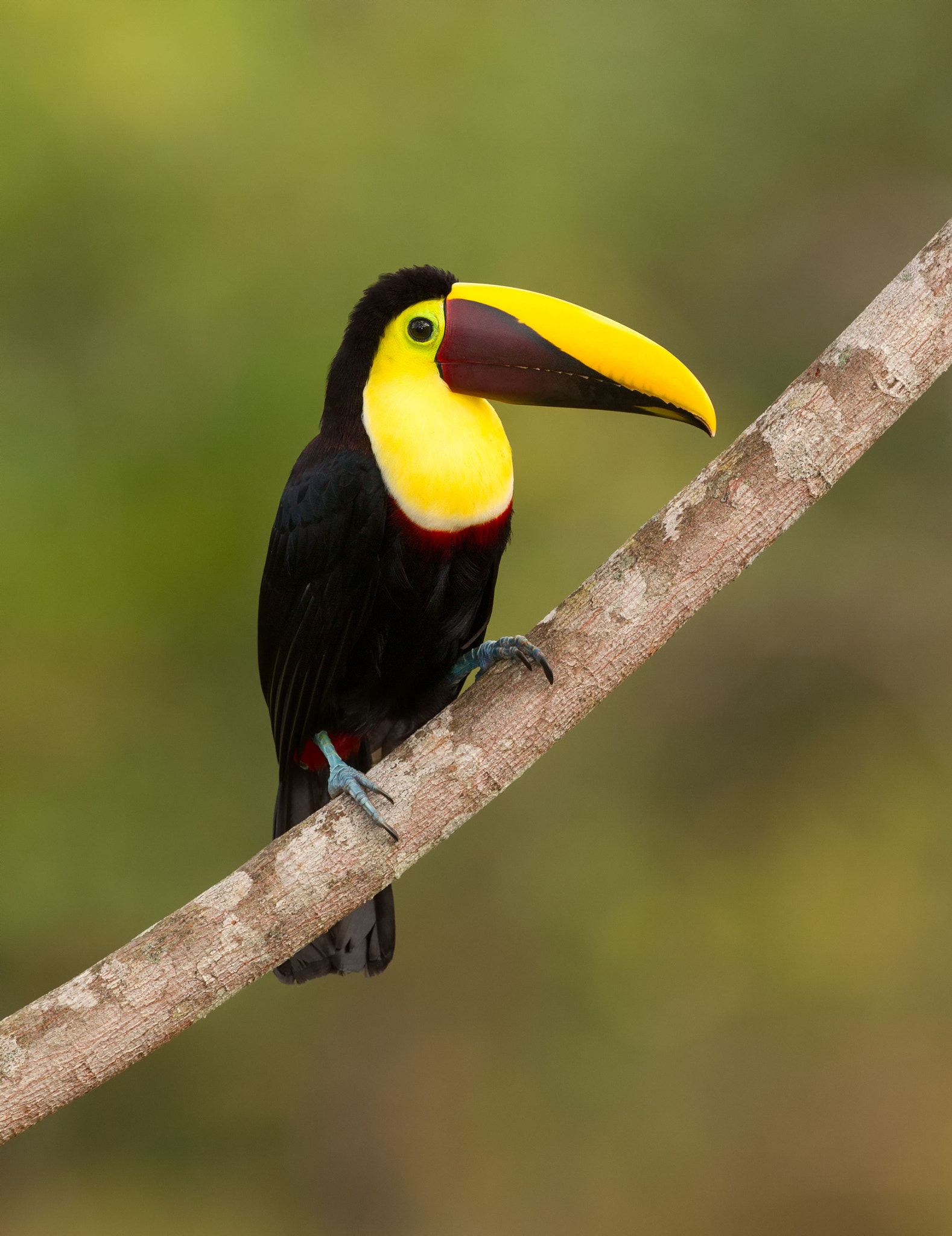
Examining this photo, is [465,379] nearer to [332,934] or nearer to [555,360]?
[555,360]

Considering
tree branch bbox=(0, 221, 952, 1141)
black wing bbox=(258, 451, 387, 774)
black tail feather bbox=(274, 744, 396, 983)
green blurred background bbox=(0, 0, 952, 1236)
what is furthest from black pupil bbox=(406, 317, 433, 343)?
green blurred background bbox=(0, 0, 952, 1236)

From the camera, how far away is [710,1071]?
18.3 ft

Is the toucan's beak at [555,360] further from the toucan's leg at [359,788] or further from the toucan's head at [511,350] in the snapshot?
the toucan's leg at [359,788]

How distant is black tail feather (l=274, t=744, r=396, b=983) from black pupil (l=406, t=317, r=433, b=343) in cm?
104

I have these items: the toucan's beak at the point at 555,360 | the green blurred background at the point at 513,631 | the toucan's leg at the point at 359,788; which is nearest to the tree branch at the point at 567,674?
the toucan's leg at the point at 359,788

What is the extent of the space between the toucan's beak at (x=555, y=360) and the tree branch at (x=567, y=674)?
190 mm

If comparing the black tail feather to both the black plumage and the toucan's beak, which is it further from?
the toucan's beak

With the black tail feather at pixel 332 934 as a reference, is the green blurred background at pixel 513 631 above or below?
above

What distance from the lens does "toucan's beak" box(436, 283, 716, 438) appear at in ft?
8.22

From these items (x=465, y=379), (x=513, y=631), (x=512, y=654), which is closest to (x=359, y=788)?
(x=512, y=654)

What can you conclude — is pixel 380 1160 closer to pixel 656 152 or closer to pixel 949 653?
pixel 949 653

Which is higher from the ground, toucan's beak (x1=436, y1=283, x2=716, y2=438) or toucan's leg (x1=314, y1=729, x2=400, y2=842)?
toucan's beak (x1=436, y1=283, x2=716, y2=438)

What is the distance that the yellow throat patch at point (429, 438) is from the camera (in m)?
2.59

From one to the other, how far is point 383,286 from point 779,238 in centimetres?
380
